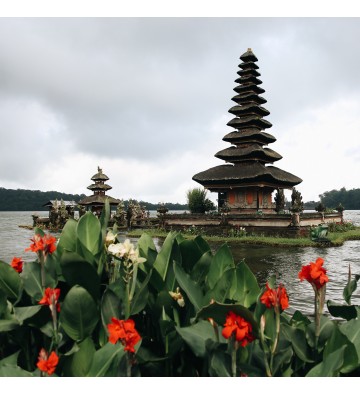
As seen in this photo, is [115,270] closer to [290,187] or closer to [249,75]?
[290,187]

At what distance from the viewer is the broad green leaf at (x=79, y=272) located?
6.59 feet

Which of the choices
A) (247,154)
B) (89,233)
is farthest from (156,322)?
(247,154)

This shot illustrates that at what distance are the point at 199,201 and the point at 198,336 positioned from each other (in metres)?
27.9

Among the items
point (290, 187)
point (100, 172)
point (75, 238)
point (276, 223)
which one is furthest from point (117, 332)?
point (100, 172)

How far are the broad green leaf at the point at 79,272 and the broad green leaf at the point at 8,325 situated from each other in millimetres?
351

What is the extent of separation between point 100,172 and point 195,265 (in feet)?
116

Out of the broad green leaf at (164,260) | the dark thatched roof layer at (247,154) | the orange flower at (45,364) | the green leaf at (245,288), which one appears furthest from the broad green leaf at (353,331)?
the dark thatched roof layer at (247,154)

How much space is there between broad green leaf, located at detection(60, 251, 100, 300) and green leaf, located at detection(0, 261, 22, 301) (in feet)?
1.38

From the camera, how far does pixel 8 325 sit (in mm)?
1982

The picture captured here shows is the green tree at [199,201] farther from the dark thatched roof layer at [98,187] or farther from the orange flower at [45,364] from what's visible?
the orange flower at [45,364]

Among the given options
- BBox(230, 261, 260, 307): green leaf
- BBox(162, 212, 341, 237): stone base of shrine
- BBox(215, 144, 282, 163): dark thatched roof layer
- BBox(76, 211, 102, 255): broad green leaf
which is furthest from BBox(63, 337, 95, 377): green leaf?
BBox(215, 144, 282, 163): dark thatched roof layer

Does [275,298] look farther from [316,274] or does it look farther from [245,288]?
[245,288]

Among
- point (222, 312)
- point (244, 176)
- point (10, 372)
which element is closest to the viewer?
point (10, 372)

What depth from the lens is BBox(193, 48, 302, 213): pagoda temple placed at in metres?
25.9
